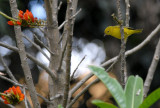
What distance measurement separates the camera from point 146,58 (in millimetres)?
3498

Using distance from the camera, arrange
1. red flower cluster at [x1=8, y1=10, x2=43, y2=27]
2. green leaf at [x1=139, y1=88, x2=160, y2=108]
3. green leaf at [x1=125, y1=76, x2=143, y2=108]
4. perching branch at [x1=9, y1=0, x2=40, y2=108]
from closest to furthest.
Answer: green leaf at [x1=139, y1=88, x2=160, y2=108], green leaf at [x1=125, y1=76, x2=143, y2=108], red flower cluster at [x1=8, y1=10, x2=43, y2=27], perching branch at [x1=9, y1=0, x2=40, y2=108]

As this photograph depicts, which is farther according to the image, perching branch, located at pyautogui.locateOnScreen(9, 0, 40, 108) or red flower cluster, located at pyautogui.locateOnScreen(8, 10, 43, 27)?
perching branch, located at pyautogui.locateOnScreen(9, 0, 40, 108)

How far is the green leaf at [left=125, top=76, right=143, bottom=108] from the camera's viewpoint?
93cm

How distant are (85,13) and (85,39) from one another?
15.9 inches

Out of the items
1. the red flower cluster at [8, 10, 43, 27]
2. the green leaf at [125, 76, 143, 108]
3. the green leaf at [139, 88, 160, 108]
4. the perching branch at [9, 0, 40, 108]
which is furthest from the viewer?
the perching branch at [9, 0, 40, 108]

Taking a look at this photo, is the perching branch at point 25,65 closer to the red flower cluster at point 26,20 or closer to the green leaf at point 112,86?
the red flower cluster at point 26,20

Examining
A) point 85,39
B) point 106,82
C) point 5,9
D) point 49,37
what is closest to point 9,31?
point 5,9

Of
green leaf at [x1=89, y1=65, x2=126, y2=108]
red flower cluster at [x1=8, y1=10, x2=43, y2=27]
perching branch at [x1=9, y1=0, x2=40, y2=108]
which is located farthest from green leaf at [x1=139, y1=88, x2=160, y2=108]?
perching branch at [x1=9, y1=0, x2=40, y2=108]

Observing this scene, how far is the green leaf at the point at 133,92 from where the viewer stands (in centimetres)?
93

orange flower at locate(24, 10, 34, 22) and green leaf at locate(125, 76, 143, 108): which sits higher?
orange flower at locate(24, 10, 34, 22)

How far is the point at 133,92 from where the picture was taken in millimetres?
959

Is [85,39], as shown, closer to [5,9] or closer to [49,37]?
[5,9]

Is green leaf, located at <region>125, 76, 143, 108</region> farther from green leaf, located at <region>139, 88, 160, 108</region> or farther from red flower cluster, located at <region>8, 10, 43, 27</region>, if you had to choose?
red flower cluster, located at <region>8, 10, 43, 27</region>

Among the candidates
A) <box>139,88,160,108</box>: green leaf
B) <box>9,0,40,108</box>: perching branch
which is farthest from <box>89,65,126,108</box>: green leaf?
<box>9,0,40,108</box>: perching branch
